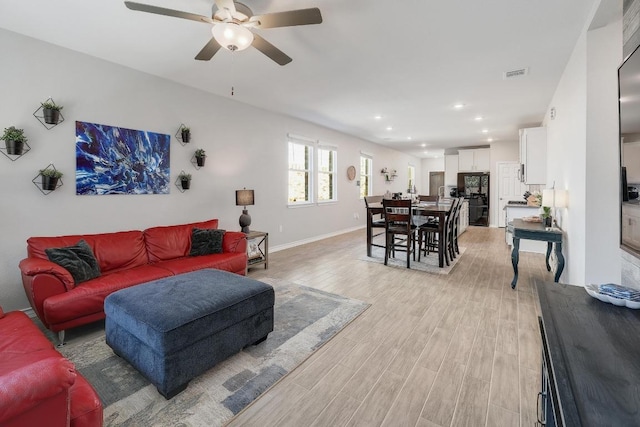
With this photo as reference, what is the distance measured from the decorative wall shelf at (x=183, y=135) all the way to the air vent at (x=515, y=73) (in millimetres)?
4191

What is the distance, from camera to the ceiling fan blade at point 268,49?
232cm

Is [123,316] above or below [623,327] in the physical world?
below

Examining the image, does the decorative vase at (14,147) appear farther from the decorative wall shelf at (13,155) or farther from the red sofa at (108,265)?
the red sofa at (108,265)

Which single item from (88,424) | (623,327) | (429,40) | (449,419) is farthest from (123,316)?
(429,40)

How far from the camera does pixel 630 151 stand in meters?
1.48

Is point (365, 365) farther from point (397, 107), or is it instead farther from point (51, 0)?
point (397, 107)

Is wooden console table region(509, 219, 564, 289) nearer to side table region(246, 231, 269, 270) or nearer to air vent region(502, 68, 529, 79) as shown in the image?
air vent region(502, 68, 529, 79)

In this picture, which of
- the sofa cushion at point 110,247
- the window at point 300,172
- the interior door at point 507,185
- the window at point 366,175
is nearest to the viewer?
the sofa cushion at point 110,247

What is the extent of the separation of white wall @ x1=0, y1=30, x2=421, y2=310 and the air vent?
366 centimetres

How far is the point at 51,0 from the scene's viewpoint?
227 centimetres

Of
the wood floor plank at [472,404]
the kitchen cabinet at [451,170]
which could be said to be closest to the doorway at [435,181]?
the kitchen cabinet at [451,170]

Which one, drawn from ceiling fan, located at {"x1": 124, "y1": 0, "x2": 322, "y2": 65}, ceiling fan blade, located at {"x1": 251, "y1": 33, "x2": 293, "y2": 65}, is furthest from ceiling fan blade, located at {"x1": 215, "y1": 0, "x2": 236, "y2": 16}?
A: ceiling fan blade, located at {"x1": 251, "y1": 33, "x2": 293, "y2": 65}

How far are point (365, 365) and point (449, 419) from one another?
0.61m

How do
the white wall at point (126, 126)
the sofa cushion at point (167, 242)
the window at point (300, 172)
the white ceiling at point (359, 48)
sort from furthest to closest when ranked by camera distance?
the window at point (300, 172) < the sofa cushion at point (167, 242) < the white wall at point (126, 126) < the white ceiling at point (359, 48)
